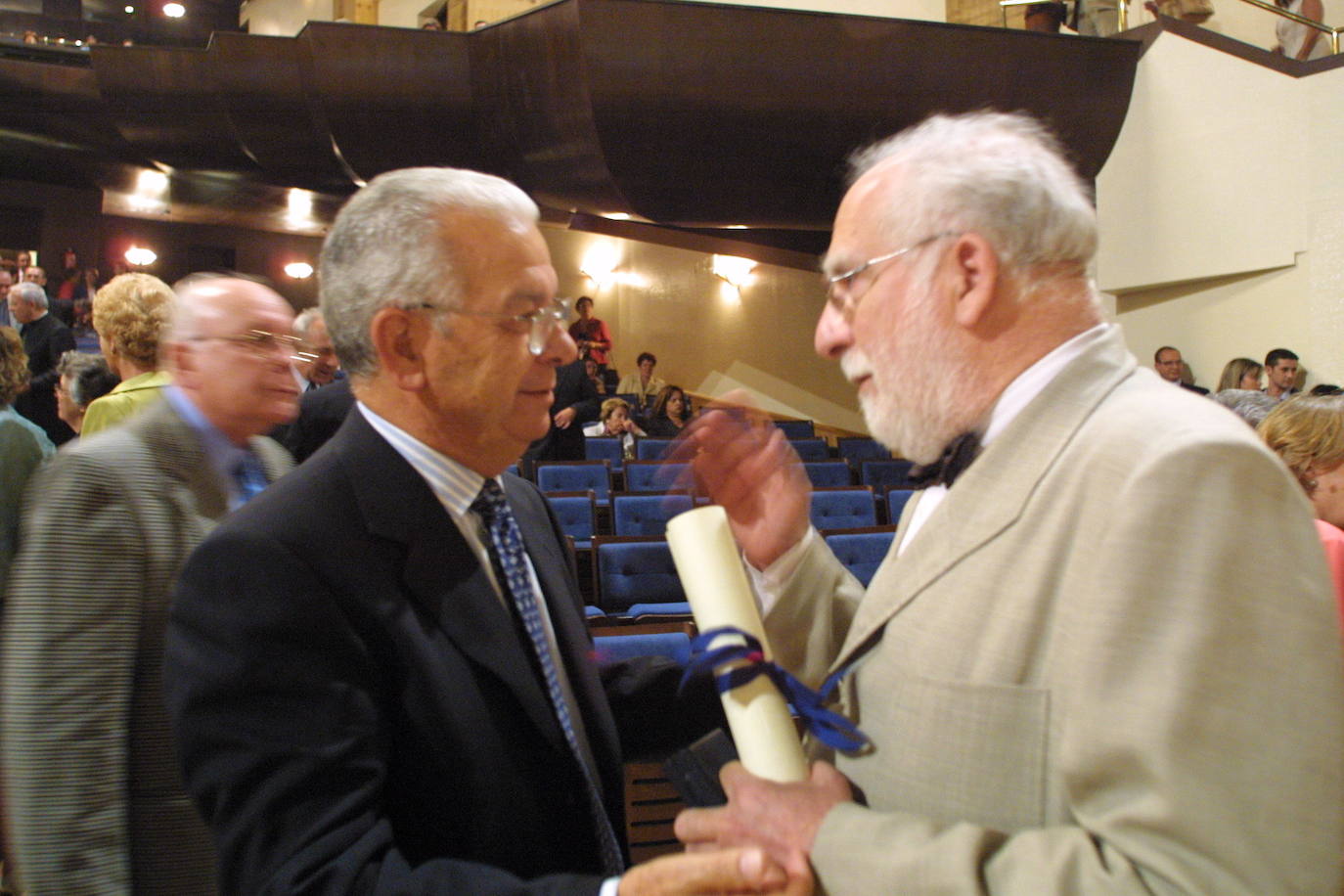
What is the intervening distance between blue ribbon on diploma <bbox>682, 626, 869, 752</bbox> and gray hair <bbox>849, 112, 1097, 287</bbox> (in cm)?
53

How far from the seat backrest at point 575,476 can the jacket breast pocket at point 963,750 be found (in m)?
5.03

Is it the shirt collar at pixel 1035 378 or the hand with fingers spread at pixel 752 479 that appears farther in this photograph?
the hand with fingers spread at pixel 752 479

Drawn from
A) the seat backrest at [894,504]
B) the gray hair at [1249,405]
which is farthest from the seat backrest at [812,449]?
the gray hair at [1249,405]

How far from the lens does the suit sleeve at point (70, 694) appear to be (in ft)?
4.32

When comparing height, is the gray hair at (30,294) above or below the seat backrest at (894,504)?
above

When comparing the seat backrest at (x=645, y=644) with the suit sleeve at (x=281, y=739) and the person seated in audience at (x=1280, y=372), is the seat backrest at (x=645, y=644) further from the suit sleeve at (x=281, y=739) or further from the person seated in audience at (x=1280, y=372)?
the person seated in audience at (x=1280, y=372)

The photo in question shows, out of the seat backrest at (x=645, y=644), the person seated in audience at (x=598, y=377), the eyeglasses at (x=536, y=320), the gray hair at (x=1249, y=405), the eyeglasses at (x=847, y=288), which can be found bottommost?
the seat backrest at (x=645, y=644)

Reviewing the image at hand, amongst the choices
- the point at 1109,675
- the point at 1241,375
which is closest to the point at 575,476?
the point at 1241,375

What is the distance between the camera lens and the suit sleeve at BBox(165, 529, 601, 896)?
3.08 feet

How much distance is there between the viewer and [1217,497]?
2.64 ft

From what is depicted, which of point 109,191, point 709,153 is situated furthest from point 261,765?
point 109,191

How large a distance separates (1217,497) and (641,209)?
23.5 feet

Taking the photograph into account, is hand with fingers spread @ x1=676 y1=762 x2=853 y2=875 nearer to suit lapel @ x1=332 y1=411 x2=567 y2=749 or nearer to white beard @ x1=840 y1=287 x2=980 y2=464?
suit lapel @ x1=332 y1=411 x2=567 y2=749

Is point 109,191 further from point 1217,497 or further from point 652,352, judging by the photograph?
point 1217,497
